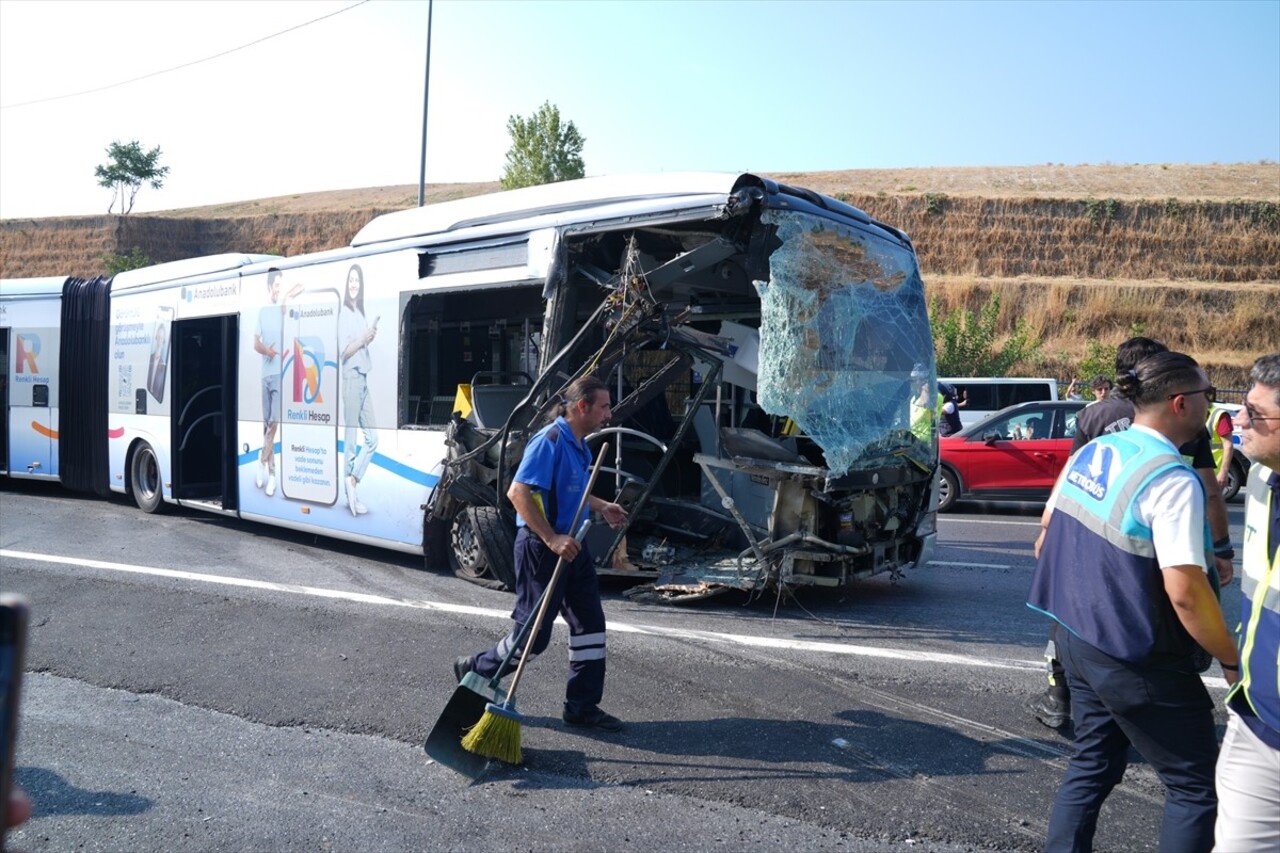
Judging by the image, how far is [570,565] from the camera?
15.8 ft

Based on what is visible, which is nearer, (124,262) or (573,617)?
(573,617)

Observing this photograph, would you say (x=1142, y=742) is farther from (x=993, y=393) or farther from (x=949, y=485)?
(x=993, y=393)

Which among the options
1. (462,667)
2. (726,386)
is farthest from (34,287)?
(462,667)

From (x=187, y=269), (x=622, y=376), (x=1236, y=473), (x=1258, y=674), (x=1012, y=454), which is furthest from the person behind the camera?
(x=1236, y=473)

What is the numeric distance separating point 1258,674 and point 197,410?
11.5 m

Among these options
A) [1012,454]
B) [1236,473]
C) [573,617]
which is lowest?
[573,617]

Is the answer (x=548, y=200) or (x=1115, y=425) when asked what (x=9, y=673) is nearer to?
(x=1115, y=425)

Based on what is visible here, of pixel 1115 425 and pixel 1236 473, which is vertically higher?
pixel 1115 425

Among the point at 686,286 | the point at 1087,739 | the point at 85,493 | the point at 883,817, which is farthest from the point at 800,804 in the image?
the point at 85,493

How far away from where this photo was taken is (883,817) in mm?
3924

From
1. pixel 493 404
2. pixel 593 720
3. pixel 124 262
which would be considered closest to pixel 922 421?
pixel 493 404

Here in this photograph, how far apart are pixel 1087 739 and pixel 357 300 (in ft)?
24.1

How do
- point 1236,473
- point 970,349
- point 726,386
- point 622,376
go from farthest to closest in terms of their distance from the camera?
point 970,349, point 1236,473, point 622,376, point 726,386

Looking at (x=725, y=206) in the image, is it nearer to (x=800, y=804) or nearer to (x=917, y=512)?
(x=917, y=512)
